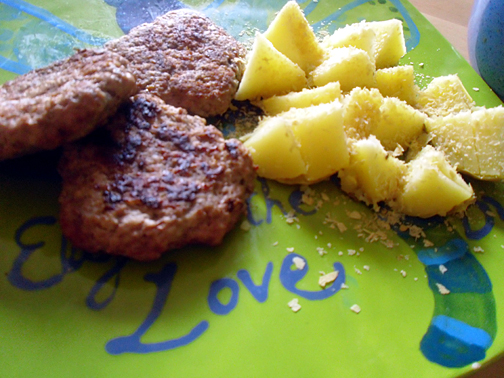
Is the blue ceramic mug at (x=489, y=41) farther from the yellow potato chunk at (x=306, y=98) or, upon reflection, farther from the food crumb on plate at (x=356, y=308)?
the food crumb on plate at (x=356, y=308)

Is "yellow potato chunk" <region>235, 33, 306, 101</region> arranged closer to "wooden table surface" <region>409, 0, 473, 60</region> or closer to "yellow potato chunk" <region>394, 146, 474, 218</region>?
"yellow potato chunk" <region>394, 146, 474, 218</region>

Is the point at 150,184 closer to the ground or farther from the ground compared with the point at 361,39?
closer to the ground

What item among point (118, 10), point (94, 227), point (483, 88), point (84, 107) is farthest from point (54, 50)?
point (483, 88)

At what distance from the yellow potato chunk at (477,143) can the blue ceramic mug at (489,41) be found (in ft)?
2.58

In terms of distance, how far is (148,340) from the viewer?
3.96 ft

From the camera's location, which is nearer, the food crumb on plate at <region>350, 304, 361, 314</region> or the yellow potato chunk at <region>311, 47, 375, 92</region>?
the food crumb on plate at <region>350, 304, 361, 314</region>

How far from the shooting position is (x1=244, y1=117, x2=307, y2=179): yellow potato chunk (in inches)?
61.4

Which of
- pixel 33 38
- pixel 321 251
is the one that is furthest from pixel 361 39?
pixel 33 38

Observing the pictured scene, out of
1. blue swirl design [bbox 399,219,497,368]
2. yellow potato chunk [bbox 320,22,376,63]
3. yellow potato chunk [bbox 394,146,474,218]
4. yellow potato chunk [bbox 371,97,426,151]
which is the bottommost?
blue swirl design [bbox 399,219,497,368]

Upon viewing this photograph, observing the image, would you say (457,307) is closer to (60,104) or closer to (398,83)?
(398,83)

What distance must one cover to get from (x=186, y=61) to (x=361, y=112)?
844 mm

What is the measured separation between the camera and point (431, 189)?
1.58 metres

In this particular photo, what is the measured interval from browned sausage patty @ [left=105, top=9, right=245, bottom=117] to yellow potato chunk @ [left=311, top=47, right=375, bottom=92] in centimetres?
41

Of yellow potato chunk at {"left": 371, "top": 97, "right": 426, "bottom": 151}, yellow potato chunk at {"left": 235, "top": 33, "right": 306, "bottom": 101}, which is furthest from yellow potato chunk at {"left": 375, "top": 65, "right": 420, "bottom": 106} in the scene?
yellow potato chunk at {"left": 235, "top": 33, "right": 306, "bottom": 101}
